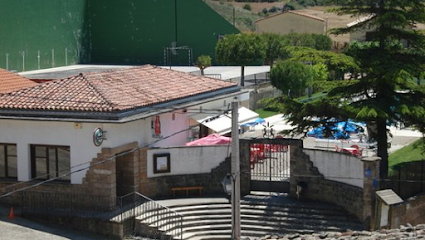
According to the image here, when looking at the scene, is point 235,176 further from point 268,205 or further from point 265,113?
point 265,113

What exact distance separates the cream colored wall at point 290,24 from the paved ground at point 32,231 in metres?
64.1

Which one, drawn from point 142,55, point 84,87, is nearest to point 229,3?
point 142,55

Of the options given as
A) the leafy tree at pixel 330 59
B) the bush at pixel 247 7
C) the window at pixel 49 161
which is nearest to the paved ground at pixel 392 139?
the leafy tree at pixel 330 59

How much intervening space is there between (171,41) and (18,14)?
15.0 metres

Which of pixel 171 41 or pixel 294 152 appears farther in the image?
pixel 171 41

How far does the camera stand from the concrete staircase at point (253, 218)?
28094 mm

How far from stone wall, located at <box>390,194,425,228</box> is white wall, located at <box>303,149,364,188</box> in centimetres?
149

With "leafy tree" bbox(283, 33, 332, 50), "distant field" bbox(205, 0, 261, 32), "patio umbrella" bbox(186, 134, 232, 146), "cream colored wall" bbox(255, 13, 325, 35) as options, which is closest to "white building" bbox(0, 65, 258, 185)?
"patio umbrella" bbox(186, 134, 232, 146)

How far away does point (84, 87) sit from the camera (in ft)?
102

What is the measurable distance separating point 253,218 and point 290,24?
62251 millimetres

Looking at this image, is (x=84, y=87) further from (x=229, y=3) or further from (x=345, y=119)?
(x=229, y=3)

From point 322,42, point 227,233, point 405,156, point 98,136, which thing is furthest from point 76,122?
point 322,42

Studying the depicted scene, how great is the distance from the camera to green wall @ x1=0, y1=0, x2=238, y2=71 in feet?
238

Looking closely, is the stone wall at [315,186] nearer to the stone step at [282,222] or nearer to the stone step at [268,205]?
the stone step at [268,205]
